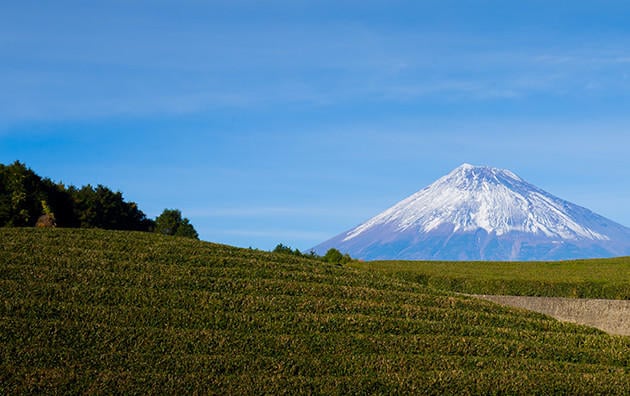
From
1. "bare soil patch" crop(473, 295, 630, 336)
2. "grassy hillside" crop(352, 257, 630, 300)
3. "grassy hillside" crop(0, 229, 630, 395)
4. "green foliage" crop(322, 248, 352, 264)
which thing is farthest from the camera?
"green foliage" crop(322, 248, 352, 264)

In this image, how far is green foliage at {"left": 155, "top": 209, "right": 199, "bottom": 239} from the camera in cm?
2853

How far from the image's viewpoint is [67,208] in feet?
80.1

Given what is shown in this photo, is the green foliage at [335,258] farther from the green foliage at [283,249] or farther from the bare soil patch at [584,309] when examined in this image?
the bare soil patch at [584,309]

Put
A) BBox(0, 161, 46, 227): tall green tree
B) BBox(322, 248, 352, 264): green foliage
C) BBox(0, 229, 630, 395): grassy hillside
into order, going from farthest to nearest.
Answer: BBox(322, 248, 352, 264): green foliage → BBox(0, 161, 46, 227): tall green tree → BBox(0, 229, 630, 395): grassy hillside

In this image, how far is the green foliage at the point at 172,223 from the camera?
28.5 m

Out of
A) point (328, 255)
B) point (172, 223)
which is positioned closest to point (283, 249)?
point (328, 255)

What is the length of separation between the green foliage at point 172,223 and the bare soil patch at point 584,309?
14.1 metres

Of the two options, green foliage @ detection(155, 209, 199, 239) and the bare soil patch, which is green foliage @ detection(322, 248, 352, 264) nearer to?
the bare soil patch

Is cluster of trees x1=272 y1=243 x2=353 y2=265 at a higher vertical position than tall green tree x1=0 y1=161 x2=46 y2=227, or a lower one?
lower

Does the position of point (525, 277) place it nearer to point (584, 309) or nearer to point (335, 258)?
point (584, 309)

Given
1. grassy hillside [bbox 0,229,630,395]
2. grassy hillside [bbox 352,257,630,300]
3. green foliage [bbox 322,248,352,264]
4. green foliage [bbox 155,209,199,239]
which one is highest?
green foliage [bbox 155,209,199,239]

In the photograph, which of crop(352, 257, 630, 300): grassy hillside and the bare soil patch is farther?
crop(352, 257, 630, 300): grassy hillside

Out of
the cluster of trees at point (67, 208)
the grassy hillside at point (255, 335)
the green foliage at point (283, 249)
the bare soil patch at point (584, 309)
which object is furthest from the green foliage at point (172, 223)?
the bare soil patch at point (584, 309)

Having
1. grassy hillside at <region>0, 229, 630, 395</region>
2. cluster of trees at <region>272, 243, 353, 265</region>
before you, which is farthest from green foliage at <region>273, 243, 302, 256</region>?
grassy hillside at <region>0, 229, 630, 395</region>
